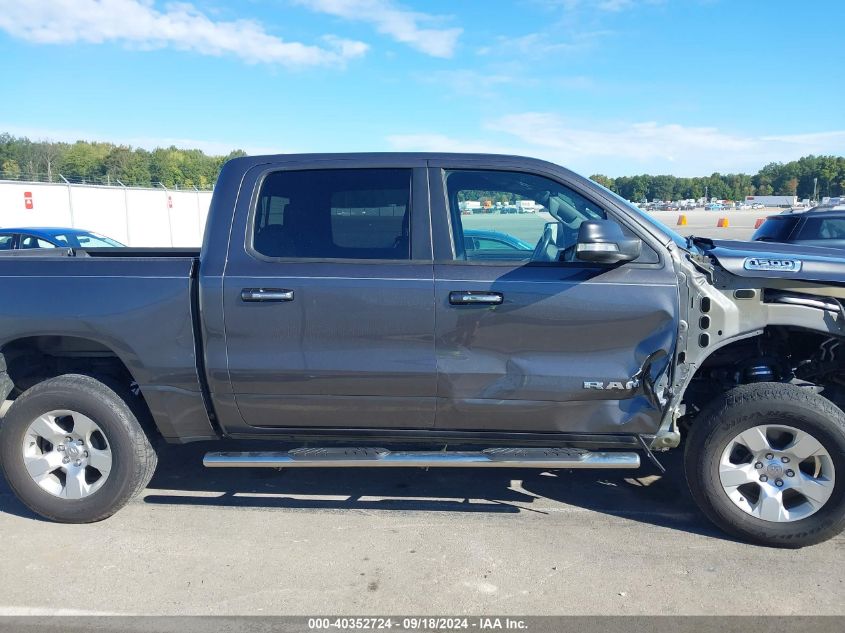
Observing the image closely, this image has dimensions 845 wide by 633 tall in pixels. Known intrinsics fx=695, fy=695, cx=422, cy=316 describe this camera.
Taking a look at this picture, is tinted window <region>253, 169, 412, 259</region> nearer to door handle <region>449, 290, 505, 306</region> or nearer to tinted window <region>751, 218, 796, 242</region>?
door handle <region>449, 290, 505, 306</region>

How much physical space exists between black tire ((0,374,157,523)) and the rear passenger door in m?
0.67

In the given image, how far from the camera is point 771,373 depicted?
4031 mm

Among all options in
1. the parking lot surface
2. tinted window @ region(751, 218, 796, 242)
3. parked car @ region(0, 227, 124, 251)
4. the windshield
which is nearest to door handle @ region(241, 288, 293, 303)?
the parking lot surface

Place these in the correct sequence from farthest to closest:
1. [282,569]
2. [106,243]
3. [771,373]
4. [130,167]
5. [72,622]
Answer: [130,167], [106,243], [771,373], [282,569], [72,622]

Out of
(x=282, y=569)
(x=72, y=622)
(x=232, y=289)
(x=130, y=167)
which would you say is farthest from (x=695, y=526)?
(x=130, y=167)

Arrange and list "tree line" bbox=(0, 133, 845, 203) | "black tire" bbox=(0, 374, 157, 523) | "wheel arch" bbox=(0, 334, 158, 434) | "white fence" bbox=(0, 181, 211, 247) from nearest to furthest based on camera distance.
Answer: "black tire" bbox=(0, 374, 157, 523)
"wheel arch" bbox=(0, 334, 158, 434)
"white fence" bbox=(0, 181, 211, 247)
"tree line" bbox=(0, 133, 845, 203)

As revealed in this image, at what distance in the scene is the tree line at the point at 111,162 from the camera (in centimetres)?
5891

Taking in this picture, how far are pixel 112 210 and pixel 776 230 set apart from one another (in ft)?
71.7

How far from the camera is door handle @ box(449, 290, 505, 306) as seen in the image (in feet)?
11.7

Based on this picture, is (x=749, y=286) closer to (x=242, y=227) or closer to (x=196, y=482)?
(x=242, y=227)

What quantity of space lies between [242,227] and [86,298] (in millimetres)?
930

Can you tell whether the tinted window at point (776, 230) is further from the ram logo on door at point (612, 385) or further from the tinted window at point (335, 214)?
the tinted window at point (335, 214)

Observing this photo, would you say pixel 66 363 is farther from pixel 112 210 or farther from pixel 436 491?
pixel 112 210

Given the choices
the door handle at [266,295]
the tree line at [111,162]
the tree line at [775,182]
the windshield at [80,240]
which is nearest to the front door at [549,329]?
the door handle at [266,295]
